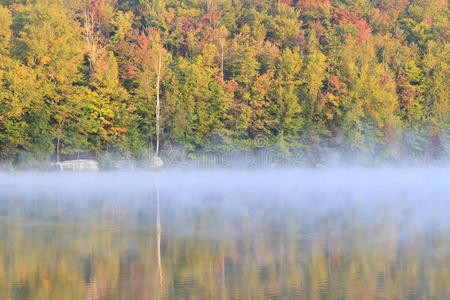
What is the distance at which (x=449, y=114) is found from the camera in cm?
4775

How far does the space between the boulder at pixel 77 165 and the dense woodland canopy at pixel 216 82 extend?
92 centimetres

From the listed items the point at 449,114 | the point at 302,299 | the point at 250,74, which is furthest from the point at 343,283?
the point at 449,114

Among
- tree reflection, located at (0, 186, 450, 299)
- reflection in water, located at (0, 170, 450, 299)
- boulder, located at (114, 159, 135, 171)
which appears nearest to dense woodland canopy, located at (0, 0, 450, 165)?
boulder, located at (114, 159, 135, 171)

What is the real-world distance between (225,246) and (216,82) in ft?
111

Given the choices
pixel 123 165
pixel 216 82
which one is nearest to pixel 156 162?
pixel 123 165

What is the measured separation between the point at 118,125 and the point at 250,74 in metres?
10.1

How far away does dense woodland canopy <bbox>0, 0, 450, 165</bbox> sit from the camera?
42.1 meters

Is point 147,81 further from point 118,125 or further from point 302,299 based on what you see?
point 302,299

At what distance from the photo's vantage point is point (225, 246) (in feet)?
43.5

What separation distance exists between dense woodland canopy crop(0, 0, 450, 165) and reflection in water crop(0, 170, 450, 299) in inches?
687

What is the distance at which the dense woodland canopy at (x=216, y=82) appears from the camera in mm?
42062

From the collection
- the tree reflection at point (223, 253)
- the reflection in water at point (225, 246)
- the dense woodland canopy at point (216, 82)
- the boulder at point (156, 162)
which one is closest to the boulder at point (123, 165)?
the dense woodland canopy at point (216, 82)

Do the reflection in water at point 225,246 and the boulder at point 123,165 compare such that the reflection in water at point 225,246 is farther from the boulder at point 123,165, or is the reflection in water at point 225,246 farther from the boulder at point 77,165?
the boulder at point 123,165

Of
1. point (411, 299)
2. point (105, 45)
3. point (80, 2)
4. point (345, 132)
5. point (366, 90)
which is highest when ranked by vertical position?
point (80, 2)
